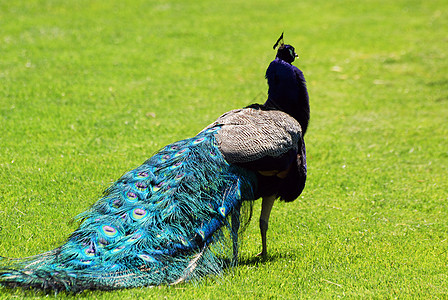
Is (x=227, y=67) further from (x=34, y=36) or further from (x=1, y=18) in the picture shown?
(x=1, y=18)

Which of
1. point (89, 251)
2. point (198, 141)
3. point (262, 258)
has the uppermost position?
point (198, 141)

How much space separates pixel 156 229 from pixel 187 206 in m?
0.34

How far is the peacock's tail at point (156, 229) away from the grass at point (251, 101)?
7.0 inches

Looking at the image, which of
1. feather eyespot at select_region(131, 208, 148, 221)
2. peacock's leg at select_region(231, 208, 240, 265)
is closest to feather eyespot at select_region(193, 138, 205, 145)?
peacock's leg at select_region(231, 208, 240, 265)

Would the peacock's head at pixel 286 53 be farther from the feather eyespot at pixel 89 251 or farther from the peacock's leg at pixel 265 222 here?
the feather eyespot at pixel 89 251

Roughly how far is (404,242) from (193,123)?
4543 millimetres

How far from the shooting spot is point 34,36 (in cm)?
1341

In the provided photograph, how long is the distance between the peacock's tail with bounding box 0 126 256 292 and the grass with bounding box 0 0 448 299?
18cm

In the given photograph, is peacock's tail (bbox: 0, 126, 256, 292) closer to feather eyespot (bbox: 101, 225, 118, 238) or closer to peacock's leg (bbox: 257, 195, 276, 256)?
feather eyespot (bbox: 101, 225, 118, 238)

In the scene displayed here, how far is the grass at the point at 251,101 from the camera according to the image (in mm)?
5637

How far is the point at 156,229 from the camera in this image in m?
4.62

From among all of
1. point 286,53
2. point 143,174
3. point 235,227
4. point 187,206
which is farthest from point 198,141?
point 286,53

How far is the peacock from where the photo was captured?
14.1 feet

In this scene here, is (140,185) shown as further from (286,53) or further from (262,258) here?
(286,53)
